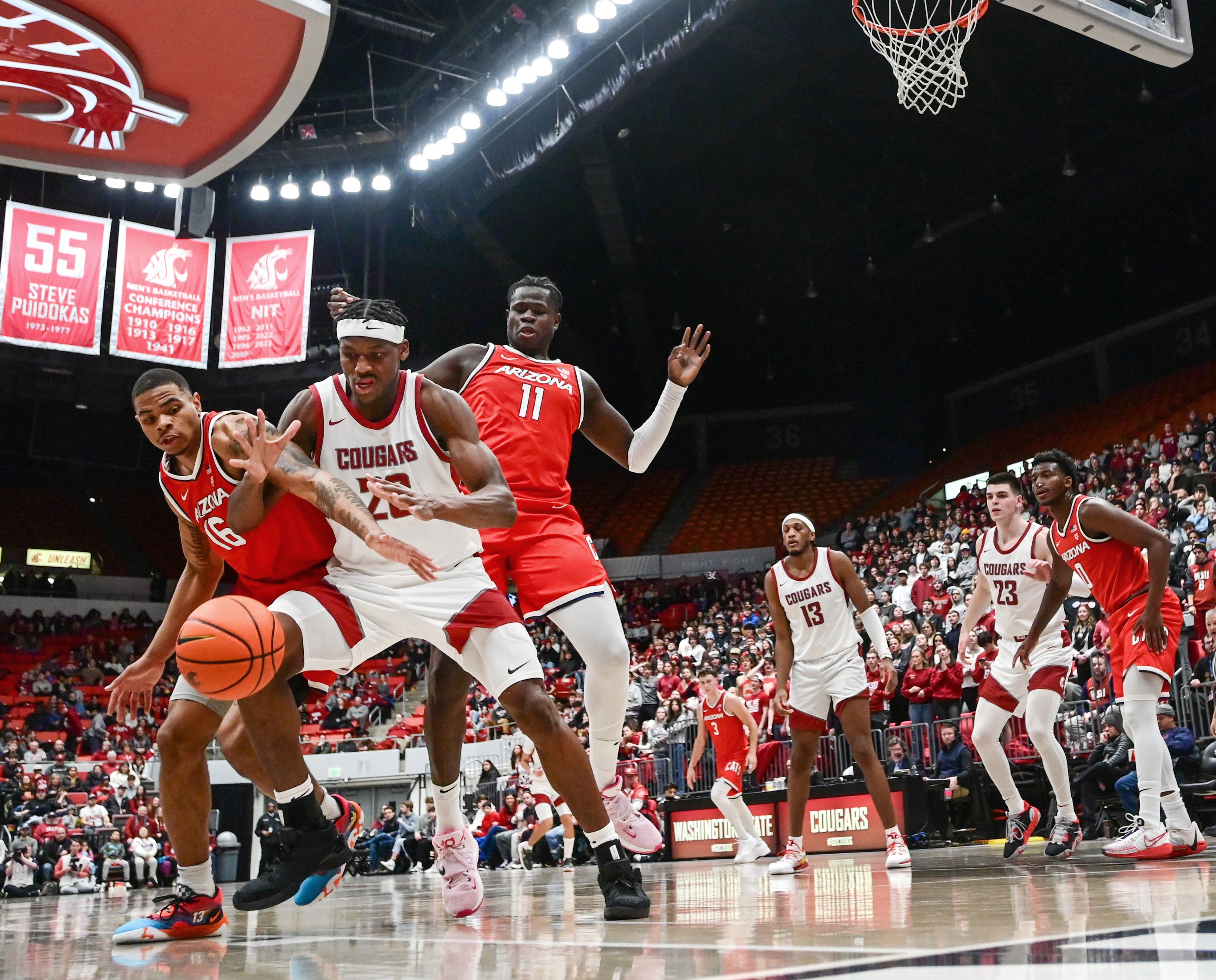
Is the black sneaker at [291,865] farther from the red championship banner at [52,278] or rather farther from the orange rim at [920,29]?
the red championship banner at [52,278]

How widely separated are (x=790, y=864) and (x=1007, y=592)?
6.69 feet

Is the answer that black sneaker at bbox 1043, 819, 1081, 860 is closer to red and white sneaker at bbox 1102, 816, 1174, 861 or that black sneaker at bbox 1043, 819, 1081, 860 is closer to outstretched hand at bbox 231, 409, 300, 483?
red and white sneaker at bbox 1102, 816, 1174, 861

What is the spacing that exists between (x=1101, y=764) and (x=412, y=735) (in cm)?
1417

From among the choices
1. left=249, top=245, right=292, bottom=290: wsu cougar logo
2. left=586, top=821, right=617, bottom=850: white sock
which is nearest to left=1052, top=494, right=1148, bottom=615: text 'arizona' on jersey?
left=586, top=821, right=617, bottom=850: white sock

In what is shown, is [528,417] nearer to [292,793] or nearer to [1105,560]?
[292,793]

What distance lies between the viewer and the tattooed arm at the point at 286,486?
3.49 metres

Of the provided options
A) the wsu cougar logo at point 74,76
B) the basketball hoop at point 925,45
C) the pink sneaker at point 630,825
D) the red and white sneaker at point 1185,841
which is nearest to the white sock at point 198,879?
the pink sneaker at point 630,825

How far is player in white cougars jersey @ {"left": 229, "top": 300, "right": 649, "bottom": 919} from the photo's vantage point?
3.69 m

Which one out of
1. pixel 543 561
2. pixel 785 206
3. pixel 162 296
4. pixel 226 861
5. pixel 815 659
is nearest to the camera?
pixel 543 561

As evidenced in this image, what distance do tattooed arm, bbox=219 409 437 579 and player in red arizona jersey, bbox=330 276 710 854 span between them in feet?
2.63

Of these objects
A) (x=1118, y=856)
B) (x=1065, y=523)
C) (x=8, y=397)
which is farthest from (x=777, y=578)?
(x=8, y=397)

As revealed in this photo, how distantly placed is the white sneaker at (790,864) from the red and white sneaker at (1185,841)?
6.26 ft

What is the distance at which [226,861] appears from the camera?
1778cm

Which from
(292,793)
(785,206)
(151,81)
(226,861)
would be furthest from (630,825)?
(785,206)
